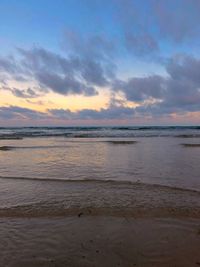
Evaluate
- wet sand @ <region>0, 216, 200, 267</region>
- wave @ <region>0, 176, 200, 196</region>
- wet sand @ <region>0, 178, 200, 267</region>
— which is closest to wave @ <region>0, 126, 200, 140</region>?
wave @ <region>0, 176, 200, 196</region>

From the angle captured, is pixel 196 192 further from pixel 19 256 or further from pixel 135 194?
pixel 19 256

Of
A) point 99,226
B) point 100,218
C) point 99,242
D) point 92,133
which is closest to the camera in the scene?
point 99,242

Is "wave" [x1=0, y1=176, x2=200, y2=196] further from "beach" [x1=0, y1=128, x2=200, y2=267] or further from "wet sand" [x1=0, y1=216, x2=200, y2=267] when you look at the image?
"wet sand" [x1=0, y1=216, x2=200, y2=267]

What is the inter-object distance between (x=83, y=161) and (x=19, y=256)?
31.6 feet

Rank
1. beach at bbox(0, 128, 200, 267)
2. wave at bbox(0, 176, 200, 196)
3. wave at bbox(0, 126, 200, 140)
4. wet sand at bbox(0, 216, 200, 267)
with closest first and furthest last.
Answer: wet sand at bbox(0, 216, 200, 267) → beach at bbox(0, 128, 200, 267) → wave at bbox(0, 176, 200, 196) → wave at bbox(0, 126, 200, 140)

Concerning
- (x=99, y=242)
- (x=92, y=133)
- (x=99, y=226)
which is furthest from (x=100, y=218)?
(x=92, y=133)

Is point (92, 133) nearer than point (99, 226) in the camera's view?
No

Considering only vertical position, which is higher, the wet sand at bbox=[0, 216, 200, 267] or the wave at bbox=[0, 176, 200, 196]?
A: the wave at bbox=[0, 176, 200, 196]

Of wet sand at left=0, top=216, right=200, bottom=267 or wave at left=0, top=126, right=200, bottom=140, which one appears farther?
wave at left=0, top=126, right=200, bottom=140

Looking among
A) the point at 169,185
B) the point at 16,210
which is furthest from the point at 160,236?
the point at 169,185

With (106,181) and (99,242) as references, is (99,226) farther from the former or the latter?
(106,181)

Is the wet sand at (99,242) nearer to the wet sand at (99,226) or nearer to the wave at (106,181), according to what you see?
the wet sand at (99,226)

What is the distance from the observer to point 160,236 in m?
4.82

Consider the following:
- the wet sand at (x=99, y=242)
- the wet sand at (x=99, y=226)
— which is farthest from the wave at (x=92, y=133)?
the wet sand at (x=99, y=242)
